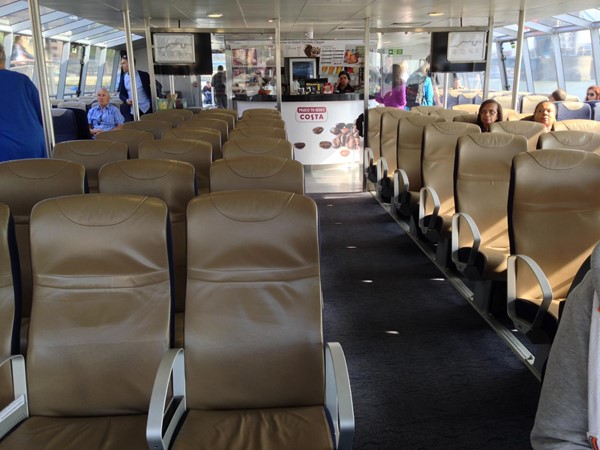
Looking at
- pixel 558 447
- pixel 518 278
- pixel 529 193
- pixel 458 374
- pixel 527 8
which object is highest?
pixel 527 8

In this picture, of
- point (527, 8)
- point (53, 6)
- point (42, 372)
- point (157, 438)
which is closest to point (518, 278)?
point (157, 438)

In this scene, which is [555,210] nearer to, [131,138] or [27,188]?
[27,188]

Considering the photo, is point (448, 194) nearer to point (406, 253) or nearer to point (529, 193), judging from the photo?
point (406, 253)

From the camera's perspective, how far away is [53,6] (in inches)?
309

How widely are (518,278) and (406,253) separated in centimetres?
225

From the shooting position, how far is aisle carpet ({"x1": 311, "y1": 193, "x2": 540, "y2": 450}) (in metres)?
2.52

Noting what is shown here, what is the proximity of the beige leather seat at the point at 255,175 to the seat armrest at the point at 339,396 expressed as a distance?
4.13ft

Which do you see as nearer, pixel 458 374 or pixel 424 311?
pixel 458 374

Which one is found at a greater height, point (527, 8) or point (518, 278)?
point (527, 8)

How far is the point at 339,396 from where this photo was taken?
163 cm

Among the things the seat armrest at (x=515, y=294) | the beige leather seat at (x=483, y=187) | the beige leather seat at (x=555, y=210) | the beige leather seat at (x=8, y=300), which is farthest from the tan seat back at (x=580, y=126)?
the beige leather seat at (x=8, y=300)

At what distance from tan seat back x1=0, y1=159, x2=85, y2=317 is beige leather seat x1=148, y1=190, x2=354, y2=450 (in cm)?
117

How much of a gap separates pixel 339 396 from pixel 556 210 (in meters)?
1.91

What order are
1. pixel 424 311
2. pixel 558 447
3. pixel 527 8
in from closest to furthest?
pixel 558 447 < pixel 424 311 < pixel 527 8
